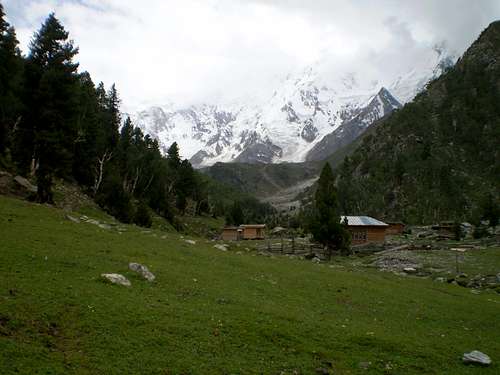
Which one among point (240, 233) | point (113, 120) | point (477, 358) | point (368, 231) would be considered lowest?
point (477, 358)

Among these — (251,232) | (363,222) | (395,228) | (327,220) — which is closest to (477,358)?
(327,220)

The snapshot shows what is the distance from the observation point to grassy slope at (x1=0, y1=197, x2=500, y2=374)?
1185 cm

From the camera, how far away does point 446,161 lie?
546 feet

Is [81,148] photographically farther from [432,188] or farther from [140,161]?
[432,188]

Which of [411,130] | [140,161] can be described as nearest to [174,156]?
[140,161]

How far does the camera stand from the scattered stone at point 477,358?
596 inches

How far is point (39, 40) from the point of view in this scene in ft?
122

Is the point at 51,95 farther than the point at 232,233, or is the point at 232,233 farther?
the point at 232,233

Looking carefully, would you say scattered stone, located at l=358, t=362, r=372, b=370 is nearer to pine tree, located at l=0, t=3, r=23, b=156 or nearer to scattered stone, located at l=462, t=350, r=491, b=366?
scattered stone, located at l=462, t=350, r=491, b=366

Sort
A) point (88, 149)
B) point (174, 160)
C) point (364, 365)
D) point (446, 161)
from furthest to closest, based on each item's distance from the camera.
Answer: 1. point (446, 161)
2. point (174, 160)
3. point (88, 149)
4. point (364, 365)

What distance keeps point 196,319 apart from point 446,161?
561ft

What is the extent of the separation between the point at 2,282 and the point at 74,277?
112 inches

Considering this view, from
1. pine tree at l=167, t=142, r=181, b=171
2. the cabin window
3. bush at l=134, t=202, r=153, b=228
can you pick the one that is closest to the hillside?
the cabin window

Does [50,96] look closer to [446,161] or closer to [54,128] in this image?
[54,128]
